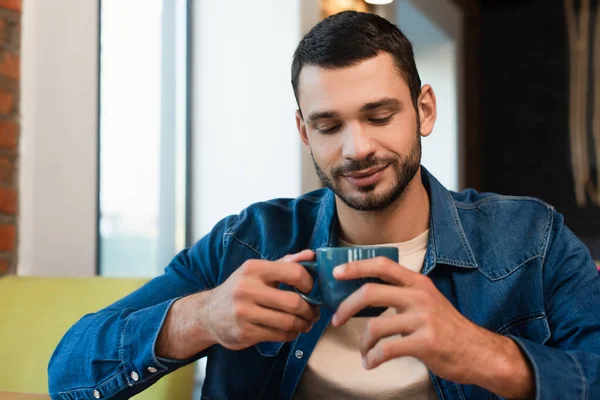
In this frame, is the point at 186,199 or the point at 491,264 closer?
the point at 491,264

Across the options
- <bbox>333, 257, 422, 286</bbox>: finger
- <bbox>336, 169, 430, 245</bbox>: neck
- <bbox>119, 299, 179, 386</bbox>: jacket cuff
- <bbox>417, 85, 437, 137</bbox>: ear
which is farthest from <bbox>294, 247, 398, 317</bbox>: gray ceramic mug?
<bbox>417, 85, 437, 137</bbox>: ear

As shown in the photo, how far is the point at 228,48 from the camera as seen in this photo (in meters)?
2.94

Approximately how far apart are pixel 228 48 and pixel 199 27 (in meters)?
0.17

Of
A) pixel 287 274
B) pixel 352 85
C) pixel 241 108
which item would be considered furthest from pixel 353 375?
pixel 241 108

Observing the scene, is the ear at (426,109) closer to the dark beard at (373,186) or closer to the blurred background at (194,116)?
the dark beard at (373,186)

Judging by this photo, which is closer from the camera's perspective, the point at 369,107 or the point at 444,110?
the point at 369,107

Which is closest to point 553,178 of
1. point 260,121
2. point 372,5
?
point 372,5

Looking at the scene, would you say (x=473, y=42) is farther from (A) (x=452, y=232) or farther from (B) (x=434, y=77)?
(A) (x=452, y=232)

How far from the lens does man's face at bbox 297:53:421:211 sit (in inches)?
47.3

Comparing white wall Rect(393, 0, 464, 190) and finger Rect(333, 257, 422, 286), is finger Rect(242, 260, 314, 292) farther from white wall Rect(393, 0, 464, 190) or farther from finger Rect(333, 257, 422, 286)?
white wall Rect(393, 0, 464, 190)

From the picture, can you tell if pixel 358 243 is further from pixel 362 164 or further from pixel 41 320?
pixel 41 320

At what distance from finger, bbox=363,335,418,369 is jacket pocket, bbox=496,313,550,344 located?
439mm

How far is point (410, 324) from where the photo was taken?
0.79 meters

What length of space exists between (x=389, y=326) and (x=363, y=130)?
1.62 feet
